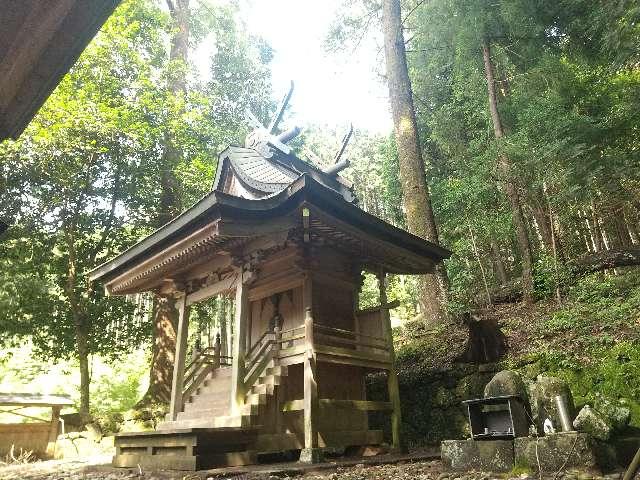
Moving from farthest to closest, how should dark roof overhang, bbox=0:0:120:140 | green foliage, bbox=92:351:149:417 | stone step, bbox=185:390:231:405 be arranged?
green foliage, bbox=92:351:149:417
stone step, bbox=185:390:231:405
dark roof overhang, bbox=0:0:120:140

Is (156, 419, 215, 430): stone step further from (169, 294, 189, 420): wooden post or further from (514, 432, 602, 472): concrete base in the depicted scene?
(514, 432, 602, 472): concrete base

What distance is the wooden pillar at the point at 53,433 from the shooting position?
12.1m

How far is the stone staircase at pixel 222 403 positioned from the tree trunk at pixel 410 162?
510 centimetres

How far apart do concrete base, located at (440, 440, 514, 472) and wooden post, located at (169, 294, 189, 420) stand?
18.2 feet

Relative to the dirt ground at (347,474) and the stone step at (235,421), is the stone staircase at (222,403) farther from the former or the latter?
the dirt ground at (347,474)

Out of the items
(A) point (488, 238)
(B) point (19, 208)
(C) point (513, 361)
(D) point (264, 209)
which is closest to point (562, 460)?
(C) point (513, 361)

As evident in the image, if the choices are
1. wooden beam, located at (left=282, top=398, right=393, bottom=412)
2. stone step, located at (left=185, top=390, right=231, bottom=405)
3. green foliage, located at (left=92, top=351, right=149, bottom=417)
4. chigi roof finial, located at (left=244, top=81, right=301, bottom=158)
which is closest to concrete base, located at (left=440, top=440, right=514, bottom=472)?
wooden beam, located at (left=282, top=398, right=393, bottom=412)

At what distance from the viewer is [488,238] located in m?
15.2

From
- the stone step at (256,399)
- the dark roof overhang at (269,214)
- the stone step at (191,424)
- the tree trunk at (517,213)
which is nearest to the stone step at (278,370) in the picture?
the stone step at (256,399)

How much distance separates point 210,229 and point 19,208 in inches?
431

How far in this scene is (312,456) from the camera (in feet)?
21.9

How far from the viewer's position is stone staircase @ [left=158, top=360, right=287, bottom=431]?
722cm

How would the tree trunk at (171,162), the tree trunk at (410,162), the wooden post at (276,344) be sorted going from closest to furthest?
the wooden post at (276,344)
the tree trunk at (410,162)
the tree trunk at (171,162)

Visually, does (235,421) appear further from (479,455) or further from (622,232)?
(622,232)
